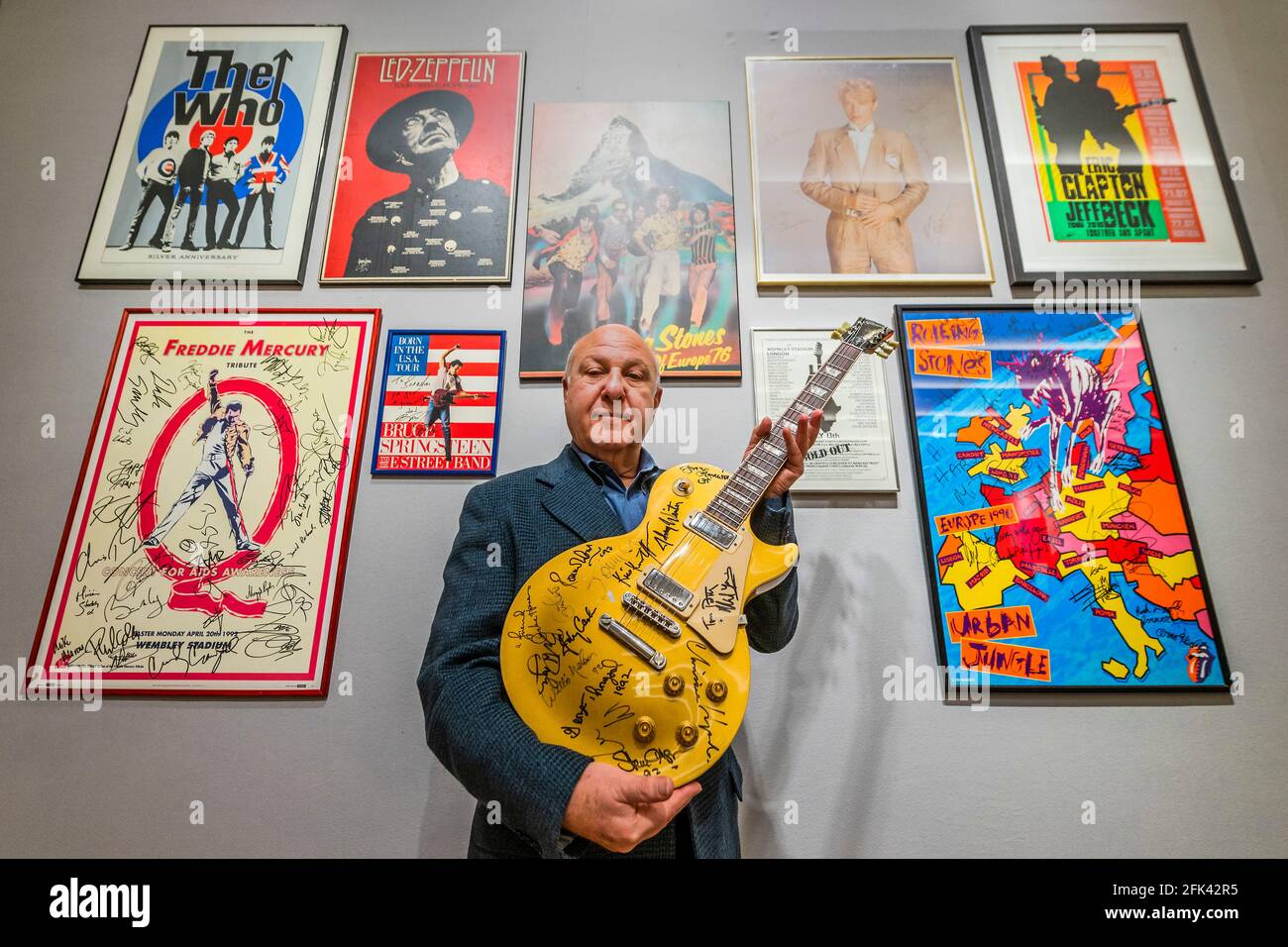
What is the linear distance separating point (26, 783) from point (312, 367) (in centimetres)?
133

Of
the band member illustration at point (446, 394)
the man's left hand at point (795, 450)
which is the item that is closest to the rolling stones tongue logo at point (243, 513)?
the band member illustration at point (446, 394)

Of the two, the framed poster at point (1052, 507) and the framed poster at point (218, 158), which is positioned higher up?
the framed poster at point (218, 158)

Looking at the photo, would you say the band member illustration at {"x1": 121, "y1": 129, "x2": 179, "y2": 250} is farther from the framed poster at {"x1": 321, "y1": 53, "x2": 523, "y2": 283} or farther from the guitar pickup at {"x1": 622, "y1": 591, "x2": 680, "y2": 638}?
the guitar pickup at {"x1": 622, "y1": 591, "x2": 680, "y2": 638}

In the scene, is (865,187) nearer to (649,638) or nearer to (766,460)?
(766,460)

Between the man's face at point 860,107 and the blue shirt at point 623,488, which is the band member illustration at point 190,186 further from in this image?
the man's face at point 860,107

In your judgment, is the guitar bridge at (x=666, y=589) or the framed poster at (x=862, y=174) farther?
the framed poster at (x=862, y=174)

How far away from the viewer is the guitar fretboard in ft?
4.60

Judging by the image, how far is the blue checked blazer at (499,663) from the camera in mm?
1109

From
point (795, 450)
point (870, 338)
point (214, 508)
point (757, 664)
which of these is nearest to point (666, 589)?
point (795, 450)

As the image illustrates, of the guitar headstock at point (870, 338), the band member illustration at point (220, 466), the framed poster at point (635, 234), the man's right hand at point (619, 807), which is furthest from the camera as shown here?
the framed poster at point (635, 234)

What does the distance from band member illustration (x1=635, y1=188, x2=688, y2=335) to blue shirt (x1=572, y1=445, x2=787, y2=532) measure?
63 centimetres

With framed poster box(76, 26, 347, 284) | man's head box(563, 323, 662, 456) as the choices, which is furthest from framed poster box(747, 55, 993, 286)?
framed poster box(76, 26, 347, 284)

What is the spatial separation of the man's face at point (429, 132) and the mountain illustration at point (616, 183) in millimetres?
417

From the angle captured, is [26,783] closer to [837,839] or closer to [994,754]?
[837,839]
